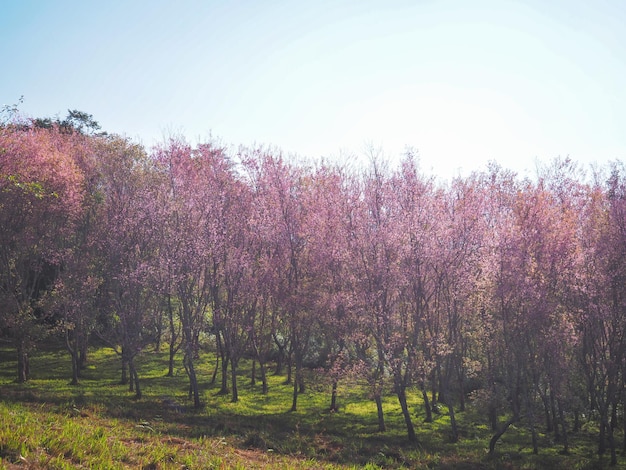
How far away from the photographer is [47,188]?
25.2 meters

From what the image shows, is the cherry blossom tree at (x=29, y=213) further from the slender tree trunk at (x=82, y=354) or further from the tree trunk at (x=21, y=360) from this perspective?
the slender tree trunk at (x=82, y=354)

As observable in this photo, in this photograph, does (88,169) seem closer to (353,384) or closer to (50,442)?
(353,384)

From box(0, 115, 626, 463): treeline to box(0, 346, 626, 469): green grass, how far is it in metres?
1.36

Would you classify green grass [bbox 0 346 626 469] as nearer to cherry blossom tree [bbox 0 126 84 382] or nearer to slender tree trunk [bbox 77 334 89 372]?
slender tree trunk [bbox 77 334 89 372]

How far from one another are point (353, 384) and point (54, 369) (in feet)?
74.0

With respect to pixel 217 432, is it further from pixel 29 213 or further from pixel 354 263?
pixel 29 213

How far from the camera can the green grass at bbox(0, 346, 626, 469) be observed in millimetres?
10273

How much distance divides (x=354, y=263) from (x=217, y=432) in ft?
32.7

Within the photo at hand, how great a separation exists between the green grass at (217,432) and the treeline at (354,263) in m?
1.36

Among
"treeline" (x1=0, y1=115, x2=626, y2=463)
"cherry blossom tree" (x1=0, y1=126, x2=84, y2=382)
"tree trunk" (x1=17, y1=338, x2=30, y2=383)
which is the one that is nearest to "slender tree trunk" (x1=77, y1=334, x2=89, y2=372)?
"treeline" (x1=0, y1=115, x2=626, y2=463)

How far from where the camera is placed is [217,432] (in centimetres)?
1833

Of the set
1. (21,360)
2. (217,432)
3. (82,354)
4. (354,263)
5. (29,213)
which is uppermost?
(29,213)

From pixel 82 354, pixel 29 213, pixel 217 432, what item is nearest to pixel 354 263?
pixel 217 432

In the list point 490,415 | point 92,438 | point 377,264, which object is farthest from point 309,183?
point 92,438
